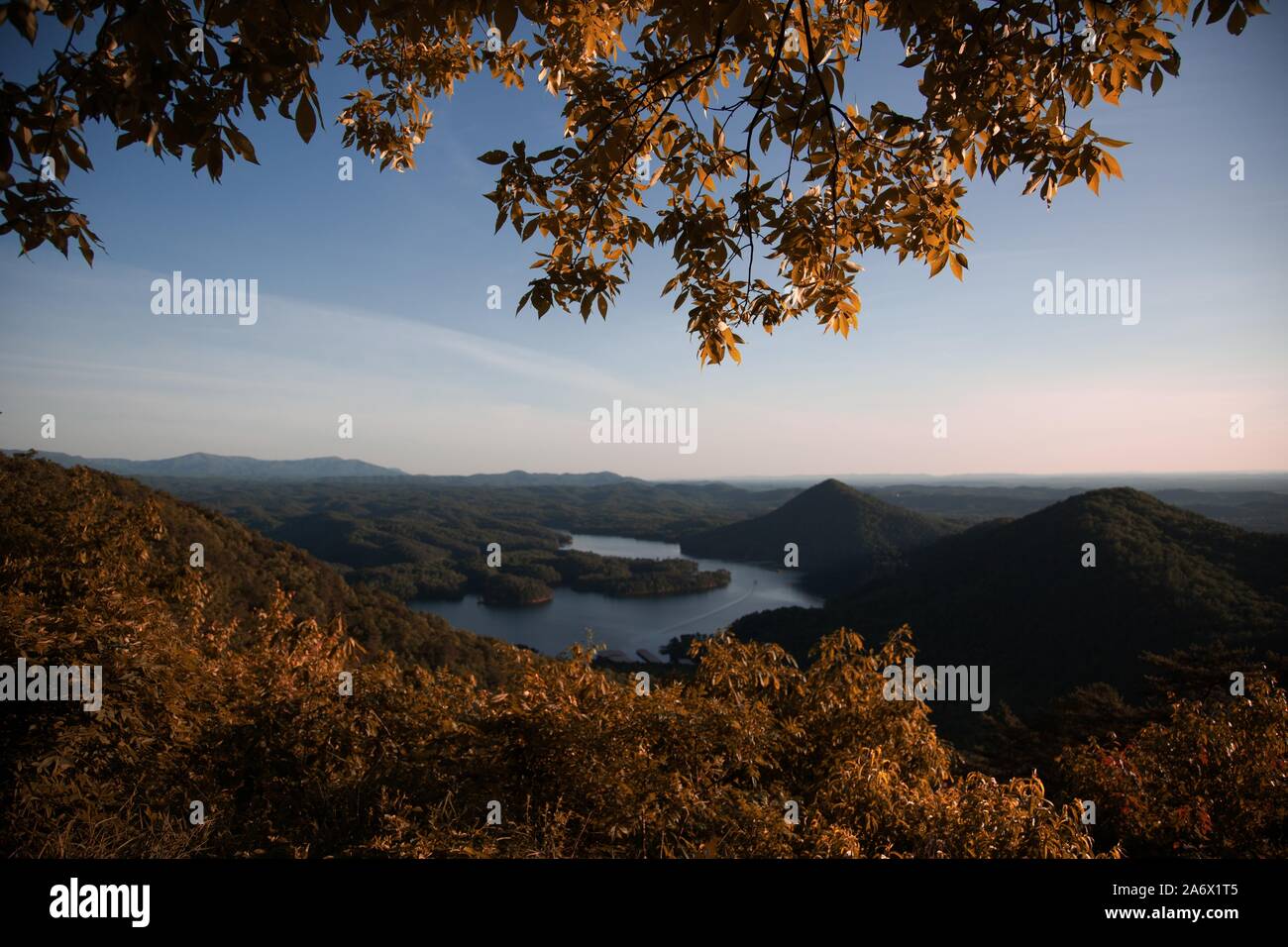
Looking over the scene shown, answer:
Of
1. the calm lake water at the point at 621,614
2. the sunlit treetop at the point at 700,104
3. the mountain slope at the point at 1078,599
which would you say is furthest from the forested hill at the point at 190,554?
the mountain slope at the point at 1078,599

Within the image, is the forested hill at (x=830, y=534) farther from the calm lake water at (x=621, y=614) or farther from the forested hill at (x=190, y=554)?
the forested hill at (x=190, y=554)

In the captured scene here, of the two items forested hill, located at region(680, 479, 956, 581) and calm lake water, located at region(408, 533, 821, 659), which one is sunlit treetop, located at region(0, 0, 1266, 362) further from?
forested hill, located at region(680, 479, 956, 581)

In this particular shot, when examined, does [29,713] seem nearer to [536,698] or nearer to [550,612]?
[536,698]

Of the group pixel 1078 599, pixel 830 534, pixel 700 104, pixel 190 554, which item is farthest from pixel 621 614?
pixel 700 104

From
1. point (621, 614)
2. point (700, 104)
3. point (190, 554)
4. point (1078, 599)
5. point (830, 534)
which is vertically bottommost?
point (621, 614)

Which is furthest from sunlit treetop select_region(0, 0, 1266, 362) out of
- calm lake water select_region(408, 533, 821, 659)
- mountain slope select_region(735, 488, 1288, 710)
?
calm lake water select_region(408, 533, 821, 659)

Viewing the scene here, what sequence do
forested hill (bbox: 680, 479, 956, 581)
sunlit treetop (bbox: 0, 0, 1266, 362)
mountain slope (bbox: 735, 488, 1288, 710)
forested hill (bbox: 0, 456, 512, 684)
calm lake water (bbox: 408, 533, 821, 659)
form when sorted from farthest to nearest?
forested hill (bbox: 680, 479, 956, 581)
calm lake water (bbox: 408, 533, 821, 659)
mountain slope (bbox: 735, 488, 1288, 710)
forested hill (bbox: 0, 456, 512, 684)
sunlit treetop (bbox: 0, 0, 1266, 362)

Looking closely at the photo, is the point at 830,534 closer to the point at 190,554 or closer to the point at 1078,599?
the point at 1078,599
